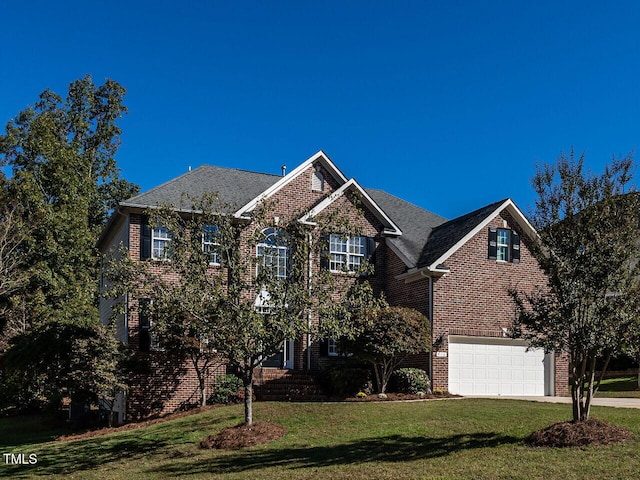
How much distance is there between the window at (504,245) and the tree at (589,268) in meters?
11.5

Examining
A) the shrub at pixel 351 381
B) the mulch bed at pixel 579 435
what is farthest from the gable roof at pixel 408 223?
the mulch bed at pixel 579 435

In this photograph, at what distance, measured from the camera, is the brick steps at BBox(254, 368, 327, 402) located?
75.5 ft

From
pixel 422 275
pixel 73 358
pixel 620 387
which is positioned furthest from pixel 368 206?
pixel 620 387

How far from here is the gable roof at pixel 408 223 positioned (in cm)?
2641

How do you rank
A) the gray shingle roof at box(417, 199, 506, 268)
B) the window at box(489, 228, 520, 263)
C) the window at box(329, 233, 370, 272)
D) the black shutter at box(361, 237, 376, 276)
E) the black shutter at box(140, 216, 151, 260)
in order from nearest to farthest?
the black shutter at box(140, 216, 151, 260) → the gray shingle roof at box(417, 199, 506, 268) → the window at box(489, 228, 520, 263) → the window at box(329, 233, 370, 272) → the black shutter at box(361, 237, 376, 276)

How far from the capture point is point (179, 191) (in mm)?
25266

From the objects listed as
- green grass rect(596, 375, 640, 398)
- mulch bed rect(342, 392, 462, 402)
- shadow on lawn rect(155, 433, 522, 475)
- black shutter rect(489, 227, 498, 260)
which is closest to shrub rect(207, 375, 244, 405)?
mulch bed rect(342, 392, 462, 402)

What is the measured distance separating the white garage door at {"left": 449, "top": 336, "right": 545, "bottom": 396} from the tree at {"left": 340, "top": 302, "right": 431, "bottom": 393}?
2022 mm

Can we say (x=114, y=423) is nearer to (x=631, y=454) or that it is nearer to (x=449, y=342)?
(x=449, y=342)

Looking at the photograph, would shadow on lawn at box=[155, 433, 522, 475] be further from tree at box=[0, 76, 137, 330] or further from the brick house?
tree at box=[0, 76, 137, 330]

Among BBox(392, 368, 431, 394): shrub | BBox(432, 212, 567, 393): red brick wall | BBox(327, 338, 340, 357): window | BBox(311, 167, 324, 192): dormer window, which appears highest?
BBox(311, 167, 324, 192): dormer window

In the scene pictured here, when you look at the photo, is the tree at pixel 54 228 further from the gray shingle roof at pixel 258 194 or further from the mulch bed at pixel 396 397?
the mulch bed at pixel 396 397

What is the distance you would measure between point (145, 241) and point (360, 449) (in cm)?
1185

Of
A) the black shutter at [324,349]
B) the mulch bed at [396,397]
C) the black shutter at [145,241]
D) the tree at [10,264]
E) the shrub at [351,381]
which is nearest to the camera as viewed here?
the mulch bed at [396,397]
